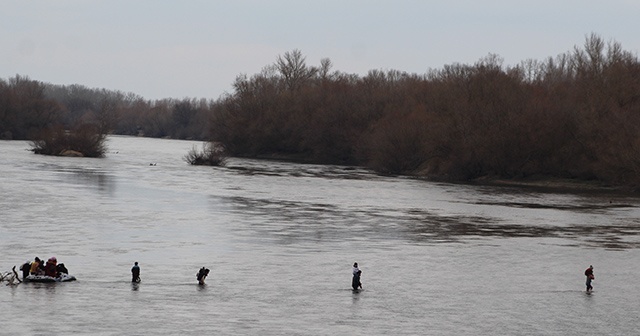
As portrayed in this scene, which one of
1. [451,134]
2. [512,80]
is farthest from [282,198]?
[512,80]

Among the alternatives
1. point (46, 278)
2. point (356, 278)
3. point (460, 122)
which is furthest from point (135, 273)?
point (460, 122)

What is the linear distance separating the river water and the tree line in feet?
80.0

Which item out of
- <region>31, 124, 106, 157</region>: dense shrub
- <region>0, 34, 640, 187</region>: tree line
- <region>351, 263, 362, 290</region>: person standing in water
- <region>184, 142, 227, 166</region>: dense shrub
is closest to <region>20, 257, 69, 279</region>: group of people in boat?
<region>351, 263, 362, 290</region>: person standing in water

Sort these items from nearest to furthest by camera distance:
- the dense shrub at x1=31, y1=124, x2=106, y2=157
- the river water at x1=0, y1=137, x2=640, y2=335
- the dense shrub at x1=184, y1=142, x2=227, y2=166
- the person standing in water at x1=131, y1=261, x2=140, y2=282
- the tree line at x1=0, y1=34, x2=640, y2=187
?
the river water at x1=0, y1=137, x2=640, y2=335, the person standing in water at x1=131, y1=261, x2=140, y2=282, the tree line at x1=0, y1=34, x2=640, y2=187, the dense shrub at x1=184, y1=142, x2=227, y2=166, the dense shrub at x1=31, y1=124, x2=106, y2=157

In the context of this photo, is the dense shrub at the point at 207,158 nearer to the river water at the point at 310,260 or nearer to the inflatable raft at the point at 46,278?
the river water at the point at 310,260

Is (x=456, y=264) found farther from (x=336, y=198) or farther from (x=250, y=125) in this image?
(x=250, y=125)

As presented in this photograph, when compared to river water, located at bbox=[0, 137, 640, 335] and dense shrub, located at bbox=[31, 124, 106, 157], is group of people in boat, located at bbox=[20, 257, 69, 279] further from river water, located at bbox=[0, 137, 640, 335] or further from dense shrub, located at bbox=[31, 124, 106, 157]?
dense shrub, located at bbox=[31, 124, 106, 157]

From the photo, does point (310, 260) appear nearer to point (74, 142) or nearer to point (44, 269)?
point (44, 269)

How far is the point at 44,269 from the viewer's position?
3200cm

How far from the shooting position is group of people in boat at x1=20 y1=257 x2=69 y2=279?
3177cm

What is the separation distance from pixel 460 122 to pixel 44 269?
7678cm

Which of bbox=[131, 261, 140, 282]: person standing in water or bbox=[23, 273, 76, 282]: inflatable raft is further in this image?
bbox=[131, 261, 140, 282]: person standing in water

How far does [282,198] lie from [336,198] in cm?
435

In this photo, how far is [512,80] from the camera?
351 feet
